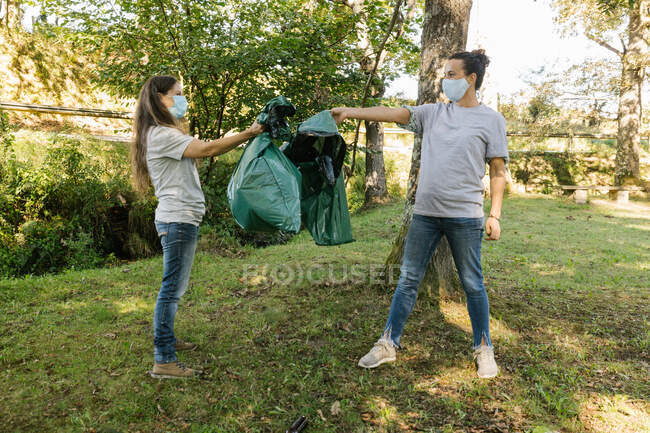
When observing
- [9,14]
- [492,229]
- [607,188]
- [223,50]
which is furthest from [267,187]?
[607,188]

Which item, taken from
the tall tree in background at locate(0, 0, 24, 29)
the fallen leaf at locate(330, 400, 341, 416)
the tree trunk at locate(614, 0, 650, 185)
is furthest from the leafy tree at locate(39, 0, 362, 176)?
the tree trunk at locate(614, 0, 650, 185)

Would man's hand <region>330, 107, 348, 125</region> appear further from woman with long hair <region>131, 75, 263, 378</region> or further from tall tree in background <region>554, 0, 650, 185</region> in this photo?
tall tree in background <region>554, 0, 650, 185</region>

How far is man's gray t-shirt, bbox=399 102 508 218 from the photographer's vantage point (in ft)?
8.27

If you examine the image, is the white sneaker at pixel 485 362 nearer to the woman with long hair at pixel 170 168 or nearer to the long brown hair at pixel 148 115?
the woman with long hair at pixel 170 168

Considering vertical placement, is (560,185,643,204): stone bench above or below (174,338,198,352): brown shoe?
above

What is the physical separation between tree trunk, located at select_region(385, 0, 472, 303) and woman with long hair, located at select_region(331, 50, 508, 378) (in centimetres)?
90

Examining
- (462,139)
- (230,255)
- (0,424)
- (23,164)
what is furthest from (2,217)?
(462,139)

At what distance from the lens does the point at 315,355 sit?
3.00 meters

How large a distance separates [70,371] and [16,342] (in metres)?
0.72

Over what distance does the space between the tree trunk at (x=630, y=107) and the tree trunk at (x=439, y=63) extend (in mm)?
11396

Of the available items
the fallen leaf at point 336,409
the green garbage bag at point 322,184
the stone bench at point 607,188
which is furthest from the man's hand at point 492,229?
the stone bench at point 607,188

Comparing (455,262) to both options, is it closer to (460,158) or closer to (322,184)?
(460,158)

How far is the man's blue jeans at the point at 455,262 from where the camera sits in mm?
2564

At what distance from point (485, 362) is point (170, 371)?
1976 millimetres
